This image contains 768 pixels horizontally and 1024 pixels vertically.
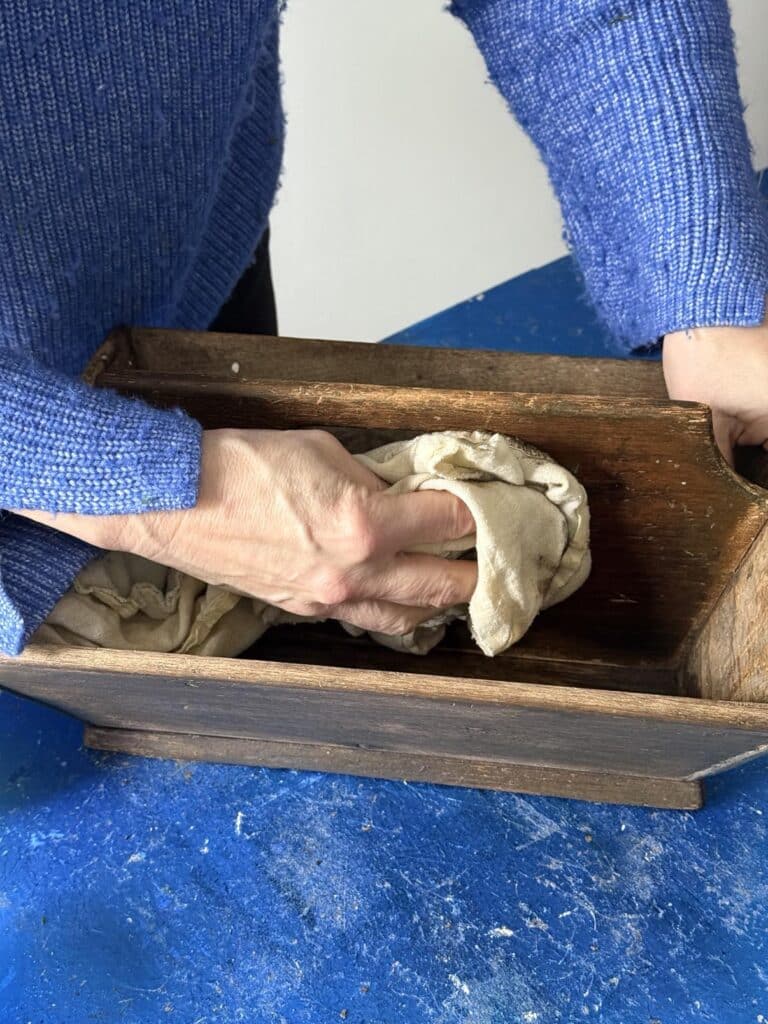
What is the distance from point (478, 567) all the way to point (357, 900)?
0.79ft

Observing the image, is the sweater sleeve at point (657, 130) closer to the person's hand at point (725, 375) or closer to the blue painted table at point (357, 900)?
the person's hand at point (725, 375)

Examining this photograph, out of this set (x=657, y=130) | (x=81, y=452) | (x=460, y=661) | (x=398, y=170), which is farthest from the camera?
(x=398, y=170)

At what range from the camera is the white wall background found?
1.16 m

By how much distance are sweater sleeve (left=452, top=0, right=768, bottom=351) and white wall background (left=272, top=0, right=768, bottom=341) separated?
613 millimetres

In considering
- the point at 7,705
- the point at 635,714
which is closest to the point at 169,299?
the point at 7,705

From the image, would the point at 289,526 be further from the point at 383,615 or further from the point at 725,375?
the point at 725,375

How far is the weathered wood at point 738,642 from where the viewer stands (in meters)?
0.59

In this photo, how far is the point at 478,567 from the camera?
576 millimetres

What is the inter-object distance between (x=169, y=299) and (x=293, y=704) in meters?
0.34

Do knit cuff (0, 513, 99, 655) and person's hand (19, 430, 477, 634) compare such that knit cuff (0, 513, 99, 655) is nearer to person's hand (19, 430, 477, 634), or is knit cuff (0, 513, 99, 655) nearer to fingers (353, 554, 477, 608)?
person's hand (19, 430, 477, 634)

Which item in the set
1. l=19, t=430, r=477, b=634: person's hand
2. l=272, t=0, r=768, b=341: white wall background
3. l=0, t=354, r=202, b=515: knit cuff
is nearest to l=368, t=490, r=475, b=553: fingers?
l=19, t=430, r=477, b=634: person's hand

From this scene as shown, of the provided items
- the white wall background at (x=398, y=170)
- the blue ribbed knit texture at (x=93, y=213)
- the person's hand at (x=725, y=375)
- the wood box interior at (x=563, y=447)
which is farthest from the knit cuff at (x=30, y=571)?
the white wall background at (x=398, y=170)

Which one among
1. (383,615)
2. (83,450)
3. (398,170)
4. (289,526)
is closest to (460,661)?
(383,615)

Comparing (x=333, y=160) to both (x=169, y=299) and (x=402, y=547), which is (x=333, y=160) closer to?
(x=169, y=299)
